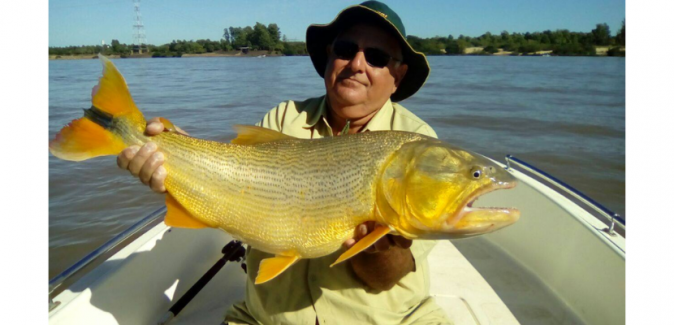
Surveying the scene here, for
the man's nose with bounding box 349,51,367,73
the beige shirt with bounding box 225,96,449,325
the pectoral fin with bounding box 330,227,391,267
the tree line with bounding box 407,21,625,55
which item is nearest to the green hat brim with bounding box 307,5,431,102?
the man's nose with bounding box 349,51,367,73

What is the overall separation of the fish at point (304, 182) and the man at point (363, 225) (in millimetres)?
135

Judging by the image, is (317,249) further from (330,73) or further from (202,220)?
(330,73)

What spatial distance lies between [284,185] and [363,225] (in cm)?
45

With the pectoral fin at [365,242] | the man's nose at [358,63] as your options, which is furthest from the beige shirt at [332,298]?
the man's nose at [358,63]

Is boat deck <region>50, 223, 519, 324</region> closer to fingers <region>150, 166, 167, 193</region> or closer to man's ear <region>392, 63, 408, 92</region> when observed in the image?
fingers <region>150, 166, 167, 193</region>

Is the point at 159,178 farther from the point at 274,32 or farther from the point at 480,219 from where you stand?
the point at 274,32

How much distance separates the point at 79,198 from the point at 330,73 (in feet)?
24.6

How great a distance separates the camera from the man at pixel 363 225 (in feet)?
7.70

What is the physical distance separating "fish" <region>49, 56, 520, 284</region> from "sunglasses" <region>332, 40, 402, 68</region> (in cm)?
89

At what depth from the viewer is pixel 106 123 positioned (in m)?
2.31

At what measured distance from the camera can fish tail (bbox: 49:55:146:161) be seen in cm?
226

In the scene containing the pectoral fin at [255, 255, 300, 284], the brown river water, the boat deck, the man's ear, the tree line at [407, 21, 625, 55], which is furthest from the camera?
the tree line at [407, 21, 625, 55]

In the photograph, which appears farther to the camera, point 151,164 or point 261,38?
point 261,38

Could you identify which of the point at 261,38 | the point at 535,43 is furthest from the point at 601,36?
the point at 261,38
